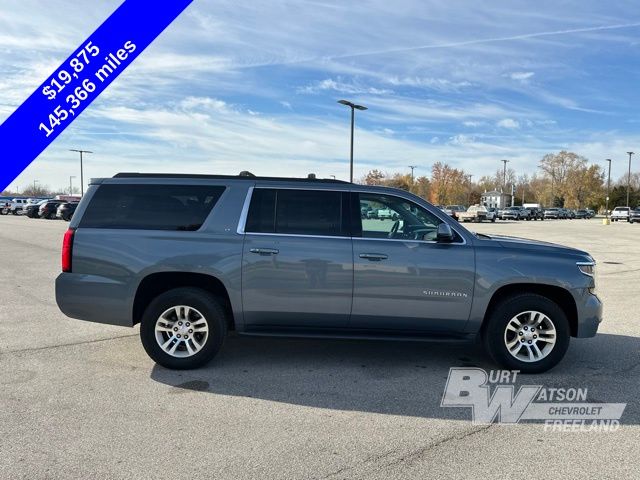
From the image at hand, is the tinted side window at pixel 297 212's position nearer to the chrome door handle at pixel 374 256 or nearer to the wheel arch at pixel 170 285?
the chrome door handle at pixel 374 256

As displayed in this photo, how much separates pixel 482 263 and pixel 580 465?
204cm

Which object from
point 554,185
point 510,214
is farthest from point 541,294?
point 554,185

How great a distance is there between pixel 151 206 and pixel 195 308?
3.68ft

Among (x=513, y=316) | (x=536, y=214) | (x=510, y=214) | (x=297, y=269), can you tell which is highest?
(x=536, y=214)

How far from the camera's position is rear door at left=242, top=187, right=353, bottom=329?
4.93m

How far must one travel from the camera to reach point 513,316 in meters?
4.98

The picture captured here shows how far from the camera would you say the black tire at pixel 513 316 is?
4.98m

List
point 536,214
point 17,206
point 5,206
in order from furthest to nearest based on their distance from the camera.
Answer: point 536,214 < point 5,206 < point 17,206

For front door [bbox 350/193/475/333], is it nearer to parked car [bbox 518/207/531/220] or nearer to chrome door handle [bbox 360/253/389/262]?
chrome door handle [bbox 360/253/389/262]

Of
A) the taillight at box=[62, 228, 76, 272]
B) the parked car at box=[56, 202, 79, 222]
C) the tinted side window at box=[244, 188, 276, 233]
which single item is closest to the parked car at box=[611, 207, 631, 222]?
the parked car at box=[56, 202, 79, 222]

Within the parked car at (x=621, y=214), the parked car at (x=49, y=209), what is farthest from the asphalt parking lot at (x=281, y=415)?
the parked car at (x=621, y=214)

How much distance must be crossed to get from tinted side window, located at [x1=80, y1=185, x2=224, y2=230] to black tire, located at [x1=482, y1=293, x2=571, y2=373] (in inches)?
119

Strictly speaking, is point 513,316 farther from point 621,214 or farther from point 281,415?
point 621,214

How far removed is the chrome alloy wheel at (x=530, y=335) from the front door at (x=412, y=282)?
0.50m
